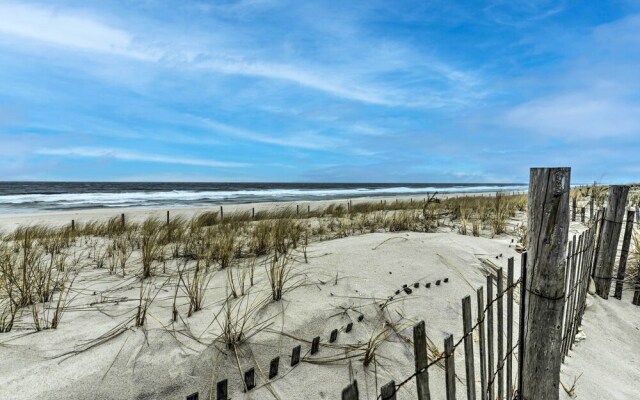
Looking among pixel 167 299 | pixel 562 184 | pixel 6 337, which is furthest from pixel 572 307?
pixel 6 337

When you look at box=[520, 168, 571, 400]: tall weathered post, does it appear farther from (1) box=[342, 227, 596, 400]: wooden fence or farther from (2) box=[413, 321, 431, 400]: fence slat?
(2) box=[413, 321, 431, 400]: fence slat

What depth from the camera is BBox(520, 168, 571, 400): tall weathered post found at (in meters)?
1.81

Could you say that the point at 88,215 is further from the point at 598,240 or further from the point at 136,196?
the point at 598,240

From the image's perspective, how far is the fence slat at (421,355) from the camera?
52.3 inches

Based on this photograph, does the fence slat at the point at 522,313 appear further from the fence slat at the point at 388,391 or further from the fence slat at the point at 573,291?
the fence slat at the point at 573,291

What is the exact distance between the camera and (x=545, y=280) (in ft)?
6.22

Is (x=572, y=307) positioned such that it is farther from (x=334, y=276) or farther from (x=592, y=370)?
(x=334, y=276)

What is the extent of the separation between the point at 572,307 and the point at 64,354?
4.41 meters

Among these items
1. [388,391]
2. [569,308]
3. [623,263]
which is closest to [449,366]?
[388,391]

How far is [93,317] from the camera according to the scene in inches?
124

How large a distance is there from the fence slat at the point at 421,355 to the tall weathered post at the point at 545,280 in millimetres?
940

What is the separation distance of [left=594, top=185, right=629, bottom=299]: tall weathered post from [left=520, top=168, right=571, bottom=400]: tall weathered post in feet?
11.8

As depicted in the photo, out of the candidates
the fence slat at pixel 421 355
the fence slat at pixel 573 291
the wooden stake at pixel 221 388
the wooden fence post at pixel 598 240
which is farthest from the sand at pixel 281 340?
the fence slat at pixel 421 355

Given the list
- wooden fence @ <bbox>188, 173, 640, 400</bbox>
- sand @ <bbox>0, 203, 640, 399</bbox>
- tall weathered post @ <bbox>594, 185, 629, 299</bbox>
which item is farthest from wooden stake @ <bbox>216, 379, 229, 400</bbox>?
tall weathered post @ <bbox>594, 185, 629, 299</bbox>
